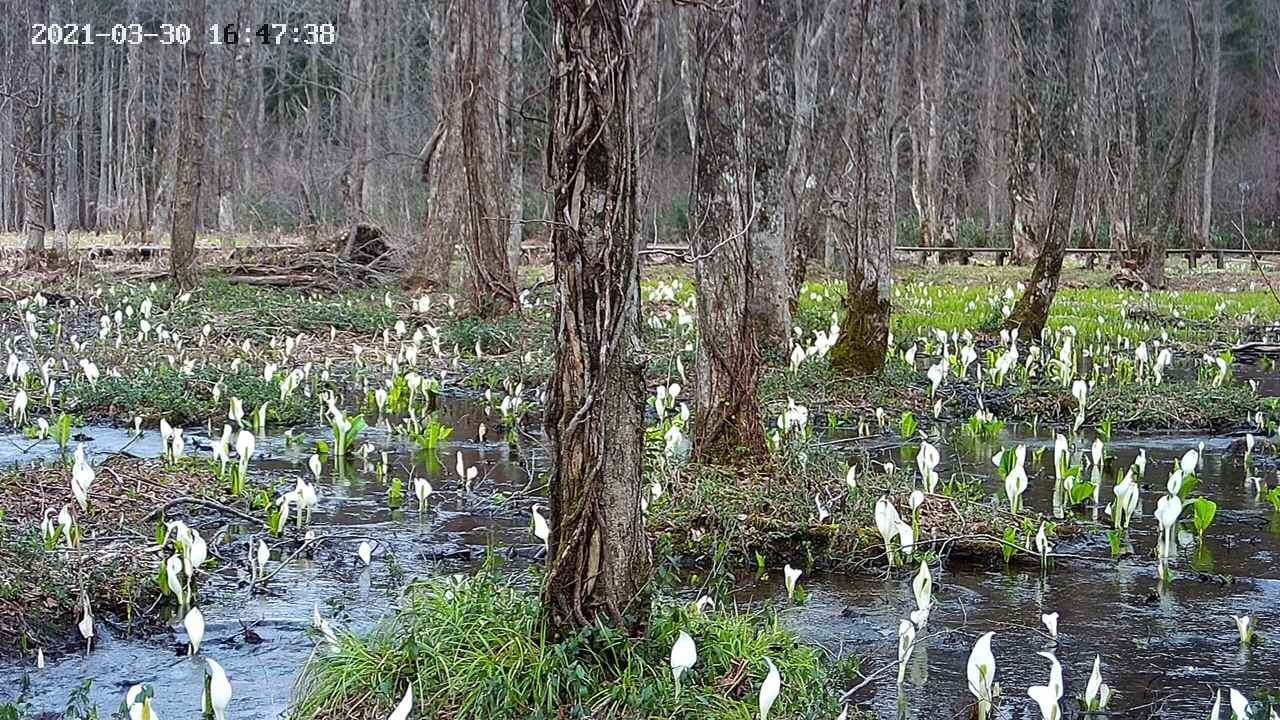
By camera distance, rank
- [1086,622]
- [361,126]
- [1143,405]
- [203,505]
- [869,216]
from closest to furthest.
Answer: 1. [1086,622]
2. [203,505]
3. [1143,405]
4. [869,216]
5. [361,126]

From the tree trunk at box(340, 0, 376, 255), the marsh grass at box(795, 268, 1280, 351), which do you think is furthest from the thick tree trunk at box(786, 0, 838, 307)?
the tree trunk at box(340, 0, 376, 255)

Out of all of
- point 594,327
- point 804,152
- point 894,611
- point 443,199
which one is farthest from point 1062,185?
point 594,327

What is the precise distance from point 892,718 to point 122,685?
2.61 meters

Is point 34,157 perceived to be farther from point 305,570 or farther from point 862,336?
point 305,570

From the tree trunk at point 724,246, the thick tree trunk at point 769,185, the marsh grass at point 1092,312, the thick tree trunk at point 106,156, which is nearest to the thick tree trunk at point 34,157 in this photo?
the marsh grass at point 1092,312

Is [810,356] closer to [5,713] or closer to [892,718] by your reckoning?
[892,718]

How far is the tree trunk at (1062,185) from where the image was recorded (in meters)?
14.2

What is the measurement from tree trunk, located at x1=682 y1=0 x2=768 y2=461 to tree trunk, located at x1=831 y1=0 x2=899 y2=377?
3.61 m

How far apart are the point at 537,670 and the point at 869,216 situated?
25.3ft

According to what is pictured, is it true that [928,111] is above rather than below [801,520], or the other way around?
above

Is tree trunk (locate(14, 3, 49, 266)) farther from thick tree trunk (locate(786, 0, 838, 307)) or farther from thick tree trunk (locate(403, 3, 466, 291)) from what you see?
thick tree trunk (locate(786, 0, 838, 307))

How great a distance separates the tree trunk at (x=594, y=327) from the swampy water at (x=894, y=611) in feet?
3.11

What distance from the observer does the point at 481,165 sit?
15375 millimetres

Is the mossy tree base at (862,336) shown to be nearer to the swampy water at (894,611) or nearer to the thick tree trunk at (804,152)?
the thick tree trunk at (804,152)
